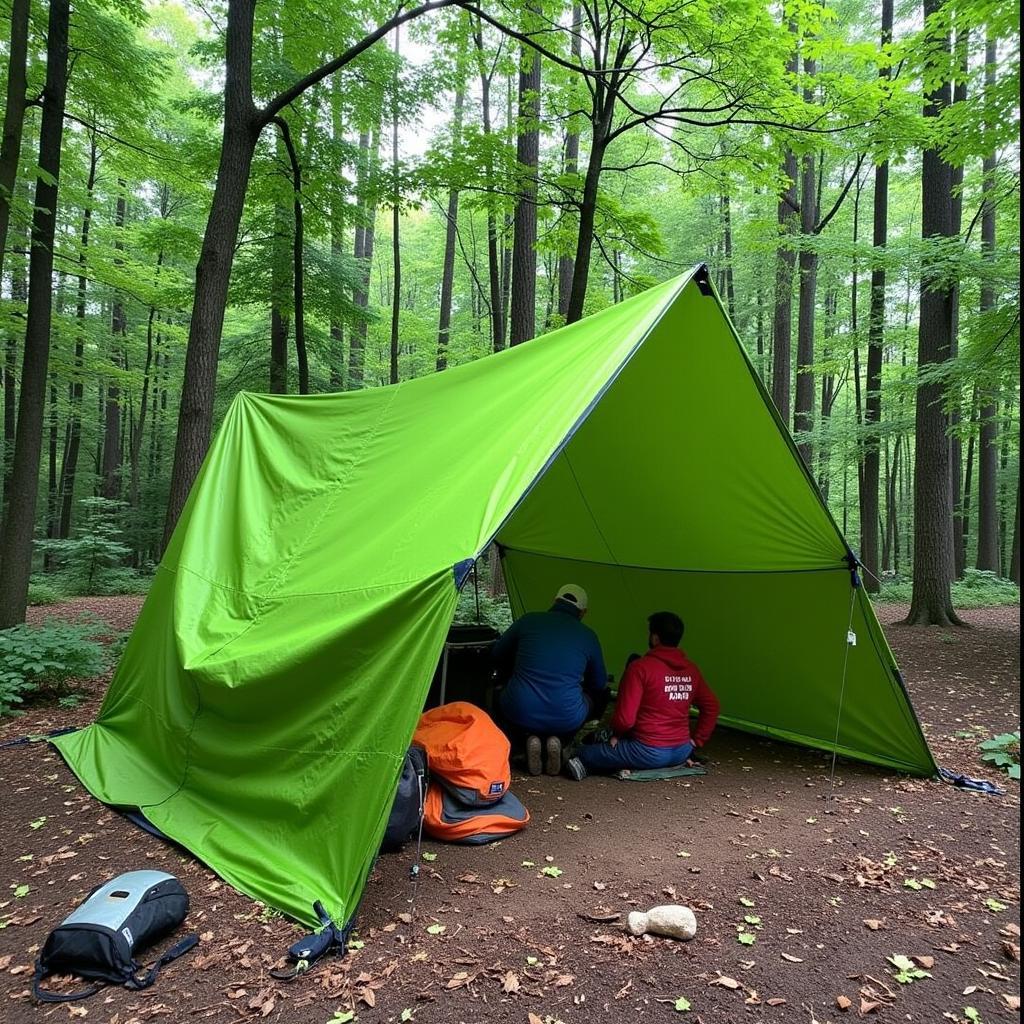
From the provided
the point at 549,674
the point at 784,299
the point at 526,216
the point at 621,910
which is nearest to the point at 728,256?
the point at 784,299

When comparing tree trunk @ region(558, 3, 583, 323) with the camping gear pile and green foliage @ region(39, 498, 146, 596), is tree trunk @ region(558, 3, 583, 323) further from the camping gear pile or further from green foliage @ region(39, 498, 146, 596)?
green foliage @ region(39, 498, 146, 596)

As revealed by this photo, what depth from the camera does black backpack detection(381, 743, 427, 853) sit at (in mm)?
3037

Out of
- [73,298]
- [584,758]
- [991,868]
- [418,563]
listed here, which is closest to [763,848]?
[991,868]

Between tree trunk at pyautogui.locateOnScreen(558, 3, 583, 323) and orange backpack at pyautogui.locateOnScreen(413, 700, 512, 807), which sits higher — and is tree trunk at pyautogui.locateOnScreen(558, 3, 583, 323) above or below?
above

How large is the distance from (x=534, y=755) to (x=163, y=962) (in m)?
2.43

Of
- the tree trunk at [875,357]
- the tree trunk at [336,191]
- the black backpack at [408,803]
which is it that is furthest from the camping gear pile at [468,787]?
the tree trunk at [875,357]

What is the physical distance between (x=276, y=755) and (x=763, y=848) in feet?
7.95

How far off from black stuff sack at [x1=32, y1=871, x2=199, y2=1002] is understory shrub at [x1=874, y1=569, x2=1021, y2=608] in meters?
12.4

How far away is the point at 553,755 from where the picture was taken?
4.39 meters

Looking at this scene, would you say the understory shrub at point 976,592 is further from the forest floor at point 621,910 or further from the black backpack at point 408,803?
the black backpack at point 408,803

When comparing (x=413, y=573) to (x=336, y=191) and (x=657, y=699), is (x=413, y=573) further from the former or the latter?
(x=336, y=191)

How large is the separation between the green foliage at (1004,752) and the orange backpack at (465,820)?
3208mm

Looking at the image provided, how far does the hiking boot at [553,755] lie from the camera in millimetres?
4383

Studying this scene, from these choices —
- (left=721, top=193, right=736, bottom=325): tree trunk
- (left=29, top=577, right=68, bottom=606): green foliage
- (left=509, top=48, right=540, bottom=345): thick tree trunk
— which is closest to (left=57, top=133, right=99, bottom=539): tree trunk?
(left=29, top=577, right=68, bottom=606): green foliage
